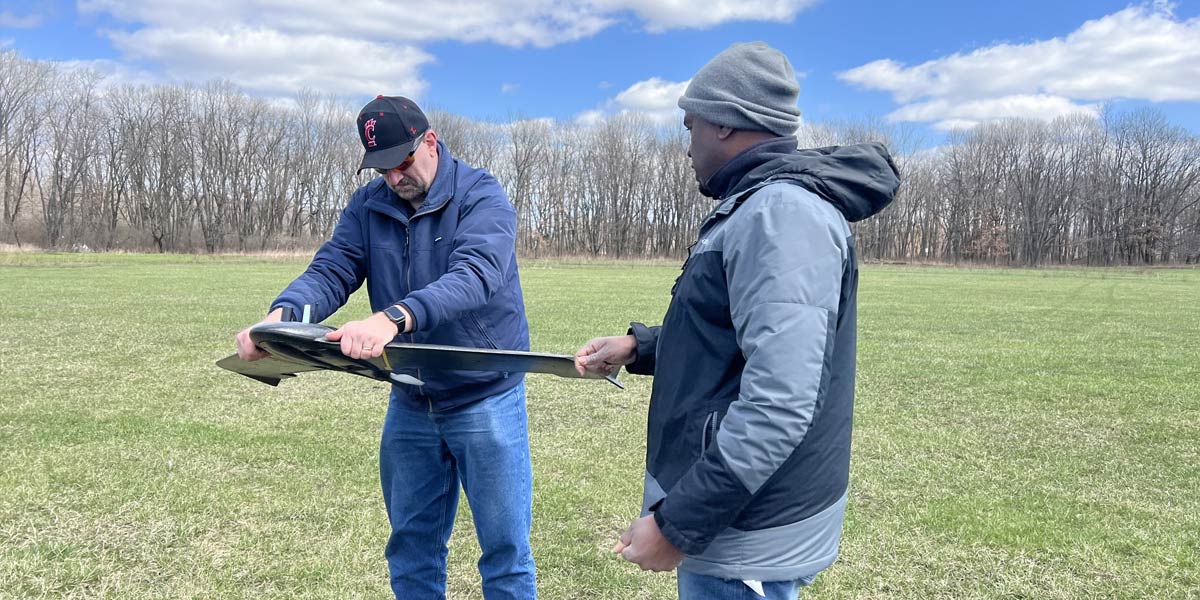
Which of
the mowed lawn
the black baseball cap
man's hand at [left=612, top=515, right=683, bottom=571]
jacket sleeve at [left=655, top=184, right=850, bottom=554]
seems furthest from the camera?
the mowed lawn

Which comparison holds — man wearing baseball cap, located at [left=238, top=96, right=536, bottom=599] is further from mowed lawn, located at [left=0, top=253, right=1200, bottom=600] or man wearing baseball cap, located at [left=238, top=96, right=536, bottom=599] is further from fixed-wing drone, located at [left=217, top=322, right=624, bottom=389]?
mowed lawn, located at [left=0, top=253, right=1200, bottom=600]

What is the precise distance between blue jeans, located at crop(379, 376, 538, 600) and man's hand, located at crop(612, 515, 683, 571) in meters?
1.27

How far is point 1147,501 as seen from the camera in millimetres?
5875

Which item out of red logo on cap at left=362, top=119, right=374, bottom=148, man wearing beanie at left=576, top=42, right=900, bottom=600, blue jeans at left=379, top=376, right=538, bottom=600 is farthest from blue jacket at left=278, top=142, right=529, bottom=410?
man wearing beanie at left=576, top=42, right=900, bottom=600

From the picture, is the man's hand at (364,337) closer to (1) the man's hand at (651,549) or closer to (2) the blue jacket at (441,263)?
(2) the blue jacket at (441,263)

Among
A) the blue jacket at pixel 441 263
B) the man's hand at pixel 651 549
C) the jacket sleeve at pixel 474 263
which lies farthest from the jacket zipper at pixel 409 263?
the man's hand at pixel 651 549

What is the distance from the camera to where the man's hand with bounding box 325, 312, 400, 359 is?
8.02 feet

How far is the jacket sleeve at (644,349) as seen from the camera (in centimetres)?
256

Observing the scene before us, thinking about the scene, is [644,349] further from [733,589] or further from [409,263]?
[409,263]

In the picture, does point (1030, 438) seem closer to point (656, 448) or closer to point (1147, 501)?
point (1147, 501)

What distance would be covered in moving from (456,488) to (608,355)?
116 cm

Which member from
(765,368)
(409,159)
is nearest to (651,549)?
(765,368)

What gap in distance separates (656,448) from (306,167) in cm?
7540

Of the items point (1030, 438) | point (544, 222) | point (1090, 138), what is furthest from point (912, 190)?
point (1030, 438)
